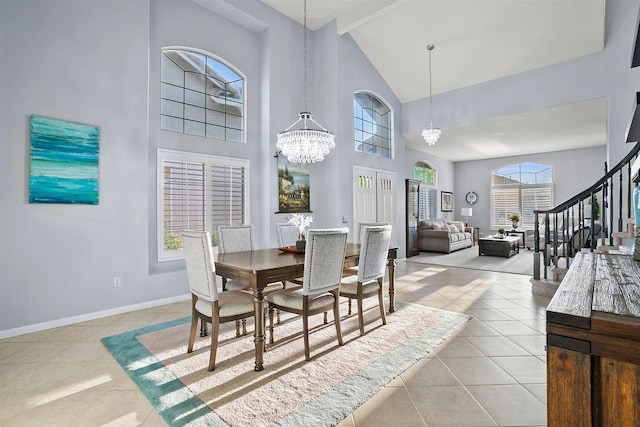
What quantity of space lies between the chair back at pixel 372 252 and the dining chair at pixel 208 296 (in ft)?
3.70

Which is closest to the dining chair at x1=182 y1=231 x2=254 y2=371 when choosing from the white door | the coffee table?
the white door

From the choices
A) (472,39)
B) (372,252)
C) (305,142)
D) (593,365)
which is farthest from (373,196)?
(593,365)

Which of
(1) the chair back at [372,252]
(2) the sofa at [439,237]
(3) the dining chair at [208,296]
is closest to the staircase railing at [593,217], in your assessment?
(1) the chair back at [372,252]

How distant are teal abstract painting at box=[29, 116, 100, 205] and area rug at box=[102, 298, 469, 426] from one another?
1.60 meters

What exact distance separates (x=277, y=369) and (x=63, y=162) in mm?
3087

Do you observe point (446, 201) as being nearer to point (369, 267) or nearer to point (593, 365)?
point (369, 267)

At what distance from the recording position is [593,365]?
2.22 ft

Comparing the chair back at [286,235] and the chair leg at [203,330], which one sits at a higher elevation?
the chair back at [286,235]

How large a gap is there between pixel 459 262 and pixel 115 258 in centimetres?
651

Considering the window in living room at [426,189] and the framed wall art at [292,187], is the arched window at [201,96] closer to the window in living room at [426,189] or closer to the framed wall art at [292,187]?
the framed wall art at [292,187]

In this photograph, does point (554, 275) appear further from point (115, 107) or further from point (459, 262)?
point (115, 107)

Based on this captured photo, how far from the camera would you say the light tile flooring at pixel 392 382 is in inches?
71.2

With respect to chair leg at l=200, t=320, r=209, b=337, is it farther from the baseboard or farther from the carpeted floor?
the carpeted floor

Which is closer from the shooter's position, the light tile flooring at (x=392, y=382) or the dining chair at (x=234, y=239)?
the light tile flooring at (x=392, y=382)
